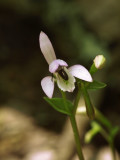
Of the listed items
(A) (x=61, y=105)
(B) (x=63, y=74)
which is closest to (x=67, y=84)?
(B) (x=63, y=74)

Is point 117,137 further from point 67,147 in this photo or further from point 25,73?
point 25,73

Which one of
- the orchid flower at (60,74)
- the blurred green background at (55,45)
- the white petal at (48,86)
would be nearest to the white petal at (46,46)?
the orchid flower at (60,74)

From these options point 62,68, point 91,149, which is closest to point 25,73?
point 91,149

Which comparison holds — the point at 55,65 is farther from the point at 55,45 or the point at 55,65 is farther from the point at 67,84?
the point at 55,45

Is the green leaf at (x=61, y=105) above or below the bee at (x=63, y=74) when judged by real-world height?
below

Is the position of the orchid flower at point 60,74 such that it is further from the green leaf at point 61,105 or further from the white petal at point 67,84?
the green leaf at point 61,105
